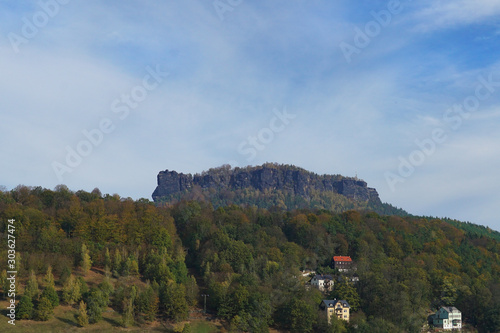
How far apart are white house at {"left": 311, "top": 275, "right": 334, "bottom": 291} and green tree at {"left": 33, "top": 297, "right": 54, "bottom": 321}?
4809 centimetres

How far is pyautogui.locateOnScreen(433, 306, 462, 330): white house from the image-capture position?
289 feet

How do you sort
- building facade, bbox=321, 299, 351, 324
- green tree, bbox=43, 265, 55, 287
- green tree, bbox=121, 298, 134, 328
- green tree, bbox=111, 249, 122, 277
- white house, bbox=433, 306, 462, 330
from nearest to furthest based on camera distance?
green tree, bbox=121, 298, 134, 328, green tree, bbox=43, 265, 55, 287, building facade, bbox=321, 299, 351, 324, green tree, bbox=111, 249, 122, 277, white house, bbox=433, 306, 462, 330

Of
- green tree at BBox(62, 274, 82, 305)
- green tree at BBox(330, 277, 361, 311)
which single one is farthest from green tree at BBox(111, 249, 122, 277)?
green tree at BBox(330, 277, 361, 311)

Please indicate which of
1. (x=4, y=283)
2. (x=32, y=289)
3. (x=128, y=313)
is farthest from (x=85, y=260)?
(x=128, y=313)

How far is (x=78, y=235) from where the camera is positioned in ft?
315

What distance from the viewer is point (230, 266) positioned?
3748 inches

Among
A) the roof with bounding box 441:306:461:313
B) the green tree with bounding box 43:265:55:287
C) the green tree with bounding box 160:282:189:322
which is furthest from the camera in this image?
the roof with bounding box 441:306:461:313

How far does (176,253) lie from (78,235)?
1912 cm

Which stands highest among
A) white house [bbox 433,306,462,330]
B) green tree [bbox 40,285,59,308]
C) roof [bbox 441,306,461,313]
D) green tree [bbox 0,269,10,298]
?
green tree [bbox 0,269,10,298]

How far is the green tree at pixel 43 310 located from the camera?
6994cm

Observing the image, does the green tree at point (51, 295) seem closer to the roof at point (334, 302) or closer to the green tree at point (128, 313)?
the green tree at point (128, 313)

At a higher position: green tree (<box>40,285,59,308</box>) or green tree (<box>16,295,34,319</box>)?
green tree (<box>40,285,59,308</box>)

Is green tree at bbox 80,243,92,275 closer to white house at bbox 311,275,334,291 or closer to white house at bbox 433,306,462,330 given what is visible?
white house at bbox 311,275,334,291

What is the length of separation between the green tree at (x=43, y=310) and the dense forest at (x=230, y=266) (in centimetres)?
18
